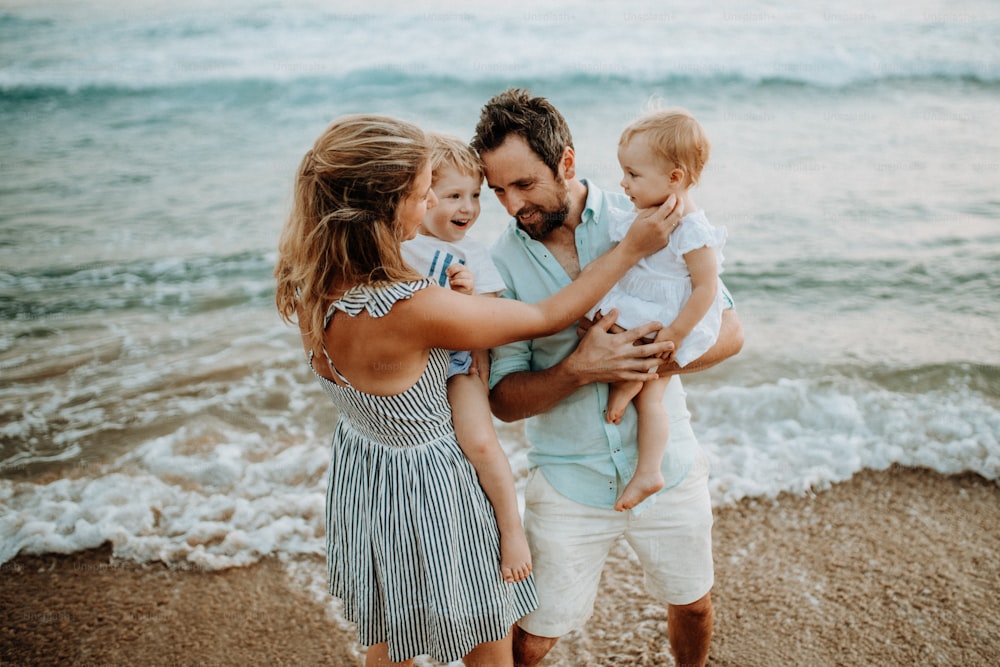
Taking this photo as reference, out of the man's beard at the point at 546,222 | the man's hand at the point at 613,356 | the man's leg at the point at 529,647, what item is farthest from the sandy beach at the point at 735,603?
the man's beard at the point at 546,222

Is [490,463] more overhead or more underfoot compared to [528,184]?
more underfoot

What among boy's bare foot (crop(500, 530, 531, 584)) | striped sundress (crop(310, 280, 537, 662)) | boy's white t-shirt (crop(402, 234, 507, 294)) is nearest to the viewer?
striped sundress (crop(310, 280, 537, 662))

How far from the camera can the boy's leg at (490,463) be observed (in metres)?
2.46

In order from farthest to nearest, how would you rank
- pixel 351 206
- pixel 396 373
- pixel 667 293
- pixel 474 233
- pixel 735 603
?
1. pixel 474 233
2. pixel 735 603
3. pixel 667 293
4. pixel 396 373
5. pixel 351 206

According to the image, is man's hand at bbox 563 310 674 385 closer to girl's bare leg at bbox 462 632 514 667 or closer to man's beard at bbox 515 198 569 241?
man's beard at bbox 515 198 569 241

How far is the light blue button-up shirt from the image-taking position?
2.73m

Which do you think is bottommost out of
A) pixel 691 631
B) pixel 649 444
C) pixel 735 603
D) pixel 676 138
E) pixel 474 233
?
pixel 474 233

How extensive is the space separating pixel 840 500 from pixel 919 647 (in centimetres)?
107

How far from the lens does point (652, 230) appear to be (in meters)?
2.56

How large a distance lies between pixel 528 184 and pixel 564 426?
85 cm

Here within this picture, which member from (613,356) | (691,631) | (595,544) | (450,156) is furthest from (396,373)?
(691,631)

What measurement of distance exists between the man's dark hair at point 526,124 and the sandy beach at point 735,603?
2.14m

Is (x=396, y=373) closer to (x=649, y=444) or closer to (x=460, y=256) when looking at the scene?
(x=460, y=256)

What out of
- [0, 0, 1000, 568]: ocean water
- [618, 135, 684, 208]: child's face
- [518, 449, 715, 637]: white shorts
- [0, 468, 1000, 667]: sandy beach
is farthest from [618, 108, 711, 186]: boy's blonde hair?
[0, 0, 1000, 568]: ocean water
